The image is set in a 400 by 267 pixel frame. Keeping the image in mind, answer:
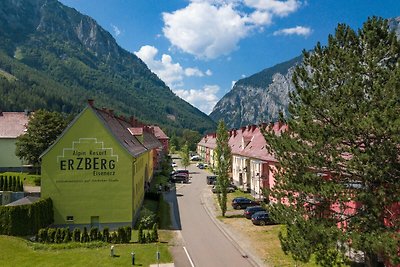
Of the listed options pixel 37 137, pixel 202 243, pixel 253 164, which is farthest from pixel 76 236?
pixel 253 164

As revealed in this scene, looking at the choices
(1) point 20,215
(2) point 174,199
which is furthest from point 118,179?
(2) point 174,199

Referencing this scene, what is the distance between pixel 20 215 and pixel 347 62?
29.3 metres

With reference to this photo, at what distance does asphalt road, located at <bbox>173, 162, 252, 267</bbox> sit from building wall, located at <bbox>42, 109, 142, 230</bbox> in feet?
22.2

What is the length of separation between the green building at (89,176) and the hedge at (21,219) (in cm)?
264

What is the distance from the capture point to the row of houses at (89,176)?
33.5 m

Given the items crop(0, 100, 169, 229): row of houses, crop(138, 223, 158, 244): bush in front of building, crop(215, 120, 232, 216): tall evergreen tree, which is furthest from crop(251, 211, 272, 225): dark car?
crop(0, 100, 169, 229): row of houses

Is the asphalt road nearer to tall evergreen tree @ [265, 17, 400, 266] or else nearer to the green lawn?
the green lawn

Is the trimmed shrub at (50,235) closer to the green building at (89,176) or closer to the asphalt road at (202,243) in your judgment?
the green building at (89,176)

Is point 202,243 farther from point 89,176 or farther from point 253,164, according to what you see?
point 253,164

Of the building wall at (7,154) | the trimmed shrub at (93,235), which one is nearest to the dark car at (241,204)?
the trimmed shrub at (93,235)

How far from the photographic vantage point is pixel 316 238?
666 inches

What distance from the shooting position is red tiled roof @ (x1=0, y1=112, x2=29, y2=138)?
201ft

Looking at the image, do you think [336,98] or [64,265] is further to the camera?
[64,265]

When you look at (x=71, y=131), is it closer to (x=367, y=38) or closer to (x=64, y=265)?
(x=64, y=265)
